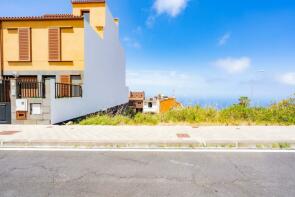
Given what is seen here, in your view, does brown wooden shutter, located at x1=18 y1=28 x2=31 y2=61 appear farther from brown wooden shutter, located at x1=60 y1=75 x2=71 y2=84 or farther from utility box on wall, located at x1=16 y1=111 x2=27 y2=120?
utility box on wall, located at x1=16 y1=111 x2=27 y2=120

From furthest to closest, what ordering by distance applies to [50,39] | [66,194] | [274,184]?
[50,39] < [274,184] < [66,194]

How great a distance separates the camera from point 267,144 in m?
5.99

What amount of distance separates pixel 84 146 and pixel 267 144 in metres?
5.70

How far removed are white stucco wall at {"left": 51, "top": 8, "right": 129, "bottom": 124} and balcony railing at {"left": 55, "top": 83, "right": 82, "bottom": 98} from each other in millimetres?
446

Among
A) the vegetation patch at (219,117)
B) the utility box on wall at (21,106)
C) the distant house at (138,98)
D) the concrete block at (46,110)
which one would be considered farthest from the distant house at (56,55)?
the distant house at (138,98)

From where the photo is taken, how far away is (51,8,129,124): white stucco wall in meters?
11.0

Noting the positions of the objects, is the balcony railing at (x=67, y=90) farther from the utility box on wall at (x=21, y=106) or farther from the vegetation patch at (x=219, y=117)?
the vegetation patch at (x=219, y=117)

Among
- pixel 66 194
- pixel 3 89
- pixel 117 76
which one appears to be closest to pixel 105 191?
pixel 66 194

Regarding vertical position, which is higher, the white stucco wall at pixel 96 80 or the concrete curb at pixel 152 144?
the white stucco wall at pixel 96 80

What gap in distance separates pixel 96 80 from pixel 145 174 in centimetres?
1384

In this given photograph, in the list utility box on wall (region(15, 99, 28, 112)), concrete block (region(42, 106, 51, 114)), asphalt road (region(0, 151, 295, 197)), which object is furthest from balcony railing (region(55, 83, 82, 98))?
asphalt road (region(0, 151, 295, 197))

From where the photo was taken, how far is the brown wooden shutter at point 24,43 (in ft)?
45.2

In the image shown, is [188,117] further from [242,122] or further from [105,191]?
[105,191]

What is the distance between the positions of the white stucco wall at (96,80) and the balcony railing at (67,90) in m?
0.45
